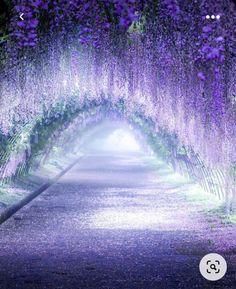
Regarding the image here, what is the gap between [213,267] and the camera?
7.55 metres

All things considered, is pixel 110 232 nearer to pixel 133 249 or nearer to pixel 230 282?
pixel 133 249

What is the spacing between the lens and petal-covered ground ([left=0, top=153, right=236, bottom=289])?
694 centimetres

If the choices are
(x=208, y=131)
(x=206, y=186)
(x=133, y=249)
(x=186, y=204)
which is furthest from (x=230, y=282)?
(x=206, y=186)

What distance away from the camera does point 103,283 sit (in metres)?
6.72

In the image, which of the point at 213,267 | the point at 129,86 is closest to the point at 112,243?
the point at 213,267

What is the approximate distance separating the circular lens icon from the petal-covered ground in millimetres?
83

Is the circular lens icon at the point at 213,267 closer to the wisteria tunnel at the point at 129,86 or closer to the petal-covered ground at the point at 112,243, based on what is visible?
the petal-covered ground at the point at 112,243

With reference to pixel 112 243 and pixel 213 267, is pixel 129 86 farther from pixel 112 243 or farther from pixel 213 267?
pixel 213 267

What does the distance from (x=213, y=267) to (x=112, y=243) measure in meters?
2.04

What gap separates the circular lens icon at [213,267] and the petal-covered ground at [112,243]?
0.27 ft

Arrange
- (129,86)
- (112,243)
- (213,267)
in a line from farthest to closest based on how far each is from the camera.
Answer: (129,86) → (112,243) → (213,267)

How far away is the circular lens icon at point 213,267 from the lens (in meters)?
7.07

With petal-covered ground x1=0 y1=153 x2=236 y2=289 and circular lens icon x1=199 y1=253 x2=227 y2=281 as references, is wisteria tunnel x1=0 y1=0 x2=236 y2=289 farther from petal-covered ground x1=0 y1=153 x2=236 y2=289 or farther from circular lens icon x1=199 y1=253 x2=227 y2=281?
circular lens icon x1=199 y1=253 x2=227 y2=281

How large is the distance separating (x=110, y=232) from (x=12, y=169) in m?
8.09
